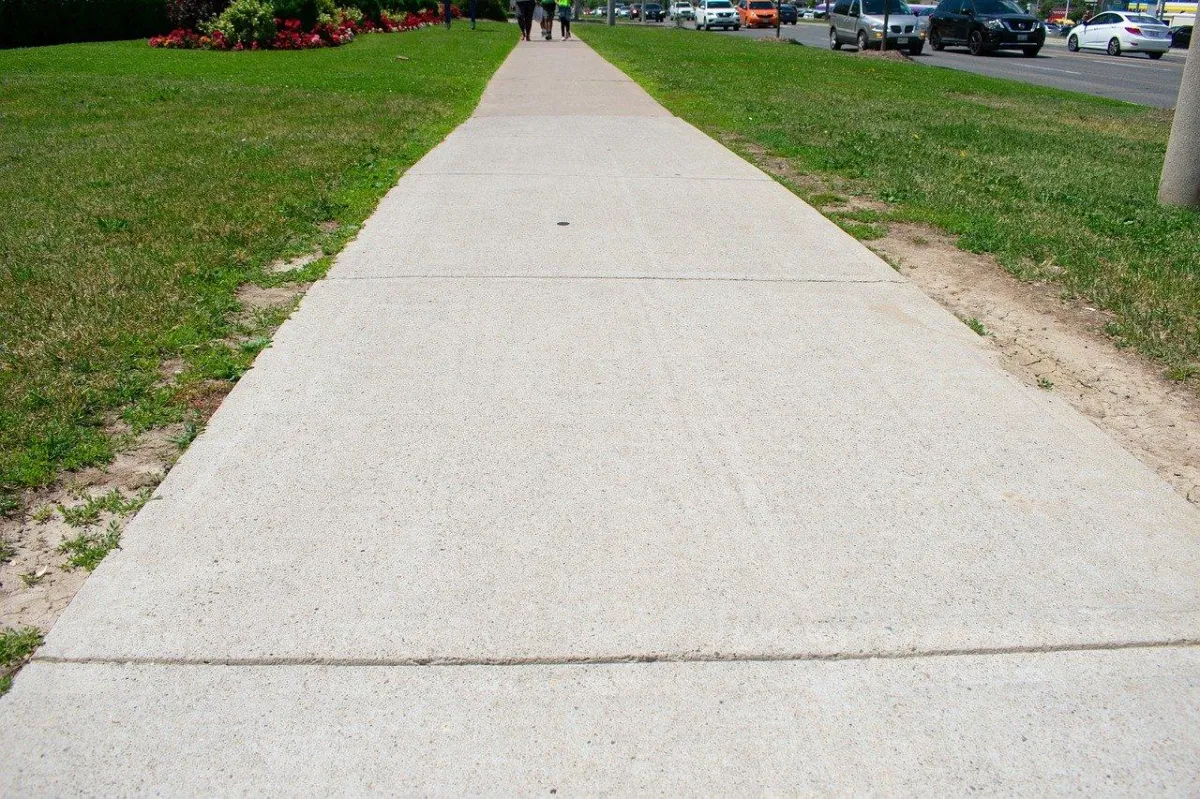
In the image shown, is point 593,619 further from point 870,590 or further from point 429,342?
point 429,342

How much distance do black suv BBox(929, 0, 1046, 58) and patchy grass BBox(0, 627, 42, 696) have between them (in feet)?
A: 108

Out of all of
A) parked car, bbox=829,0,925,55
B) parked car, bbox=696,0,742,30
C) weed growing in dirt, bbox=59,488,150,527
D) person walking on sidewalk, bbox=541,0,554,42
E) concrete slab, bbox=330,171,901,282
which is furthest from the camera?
parked car, bbox=696,0,742,30

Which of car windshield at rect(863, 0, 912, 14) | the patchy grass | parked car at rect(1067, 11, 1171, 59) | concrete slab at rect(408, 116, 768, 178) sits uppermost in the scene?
car windshield at rect(863, 0, 912, 14)

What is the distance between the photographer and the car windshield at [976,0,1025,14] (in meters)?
31.2

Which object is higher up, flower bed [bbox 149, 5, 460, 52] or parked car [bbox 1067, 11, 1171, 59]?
parked car [bbox 1067, 11, 1171, 59]

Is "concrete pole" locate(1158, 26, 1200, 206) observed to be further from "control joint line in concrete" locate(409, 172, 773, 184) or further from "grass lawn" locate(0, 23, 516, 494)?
"grass lawn" locate(0, 23, 516, 494)

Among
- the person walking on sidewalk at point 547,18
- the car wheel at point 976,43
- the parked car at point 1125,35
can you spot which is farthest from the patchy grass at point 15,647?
the parked car at point 1125,35

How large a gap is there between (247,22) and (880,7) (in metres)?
18.8

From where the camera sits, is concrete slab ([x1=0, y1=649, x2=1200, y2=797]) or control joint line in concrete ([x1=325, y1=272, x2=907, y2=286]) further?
control joint line in concrete ([x1=325, y1=272, x2=907, y2=286])

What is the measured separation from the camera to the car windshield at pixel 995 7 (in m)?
31.2

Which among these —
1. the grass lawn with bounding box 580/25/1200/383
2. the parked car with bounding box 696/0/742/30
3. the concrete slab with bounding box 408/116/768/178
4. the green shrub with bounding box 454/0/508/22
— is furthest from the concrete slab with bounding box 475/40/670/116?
the green shrub with bounding box 454/0/508/22

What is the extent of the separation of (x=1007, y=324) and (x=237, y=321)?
4270 mm

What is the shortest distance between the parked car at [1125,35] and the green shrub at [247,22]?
2819cm

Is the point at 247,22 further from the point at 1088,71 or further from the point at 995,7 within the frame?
the point at 995,7
